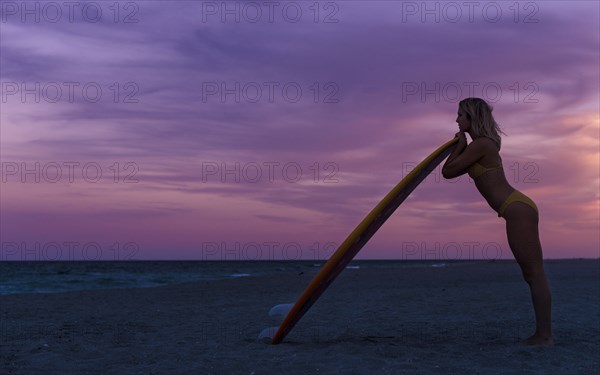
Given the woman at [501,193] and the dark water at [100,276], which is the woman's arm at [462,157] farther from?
the dark water at [100,276]

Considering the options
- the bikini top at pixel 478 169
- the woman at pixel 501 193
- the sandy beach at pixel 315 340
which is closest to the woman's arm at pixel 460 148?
the woman at pixel 501 193

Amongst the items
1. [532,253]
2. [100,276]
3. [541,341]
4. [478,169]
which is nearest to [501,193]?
[478,169]

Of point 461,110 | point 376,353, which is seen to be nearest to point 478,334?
point 376,353

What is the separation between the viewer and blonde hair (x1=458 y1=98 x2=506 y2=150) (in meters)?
5.96

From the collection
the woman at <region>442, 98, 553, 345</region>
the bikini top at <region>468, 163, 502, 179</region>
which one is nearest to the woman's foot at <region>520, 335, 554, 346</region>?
the woman at <region>442, 98, 553, 345</region>

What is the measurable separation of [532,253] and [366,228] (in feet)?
5.37

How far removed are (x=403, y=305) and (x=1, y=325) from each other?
20.4ft

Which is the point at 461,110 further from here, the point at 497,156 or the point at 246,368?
the point at 246,368

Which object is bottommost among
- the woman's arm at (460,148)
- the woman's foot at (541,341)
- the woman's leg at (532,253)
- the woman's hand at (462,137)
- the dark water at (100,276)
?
the dark water at (100,276)

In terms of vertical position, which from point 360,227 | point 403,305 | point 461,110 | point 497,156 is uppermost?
point 461,110

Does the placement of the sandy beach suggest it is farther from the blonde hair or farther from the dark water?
the dark water

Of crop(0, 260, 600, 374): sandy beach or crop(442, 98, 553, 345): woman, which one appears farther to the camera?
crop(442, 98, 553, 345): woman

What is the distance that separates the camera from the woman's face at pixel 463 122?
6023 millimetres

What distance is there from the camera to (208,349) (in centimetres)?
597
